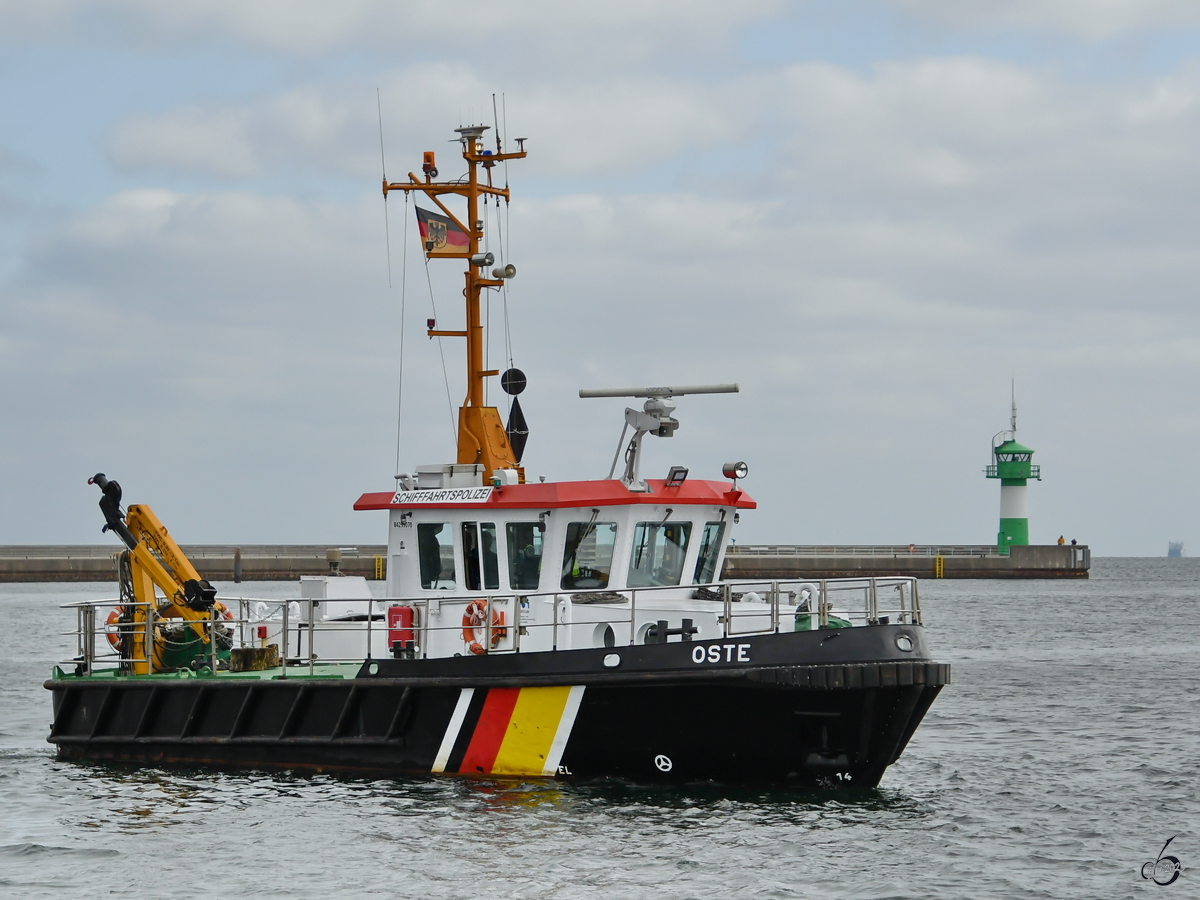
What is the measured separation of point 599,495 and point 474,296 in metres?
2.90

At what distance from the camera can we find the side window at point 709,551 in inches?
600

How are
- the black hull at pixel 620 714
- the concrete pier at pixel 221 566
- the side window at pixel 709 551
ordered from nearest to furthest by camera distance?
the black hull at pixel 620 714 → the side window at pixel 709 551 → the concrete pier at pixel 221 566

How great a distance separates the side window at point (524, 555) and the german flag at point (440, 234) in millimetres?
3144

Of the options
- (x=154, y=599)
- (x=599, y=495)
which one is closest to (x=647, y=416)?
(x=599, y=495)

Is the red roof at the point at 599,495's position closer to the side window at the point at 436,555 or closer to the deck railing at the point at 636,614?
the side window at the point at 436,555

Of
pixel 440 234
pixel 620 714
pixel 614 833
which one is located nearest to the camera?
pixel 614 833

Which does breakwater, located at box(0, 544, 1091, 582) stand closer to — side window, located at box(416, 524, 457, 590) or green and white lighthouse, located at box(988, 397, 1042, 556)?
green and white lighthouse, located at box(988, 397, 1042, 556)

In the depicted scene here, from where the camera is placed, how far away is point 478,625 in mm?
14500

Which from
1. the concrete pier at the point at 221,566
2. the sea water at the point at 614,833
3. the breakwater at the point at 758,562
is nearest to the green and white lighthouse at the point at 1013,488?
the breakwater at the point at 758,562

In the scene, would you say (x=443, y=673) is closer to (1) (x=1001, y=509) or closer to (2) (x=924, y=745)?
(2) (x=924, y=745)

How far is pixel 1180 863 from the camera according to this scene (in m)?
12.2

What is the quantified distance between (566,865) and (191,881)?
9.31 ft

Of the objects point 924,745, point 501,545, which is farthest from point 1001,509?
point 501,545

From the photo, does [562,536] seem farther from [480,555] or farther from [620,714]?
[620,714]
